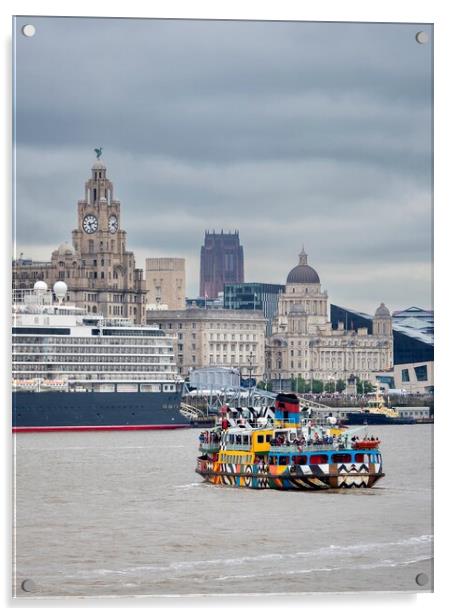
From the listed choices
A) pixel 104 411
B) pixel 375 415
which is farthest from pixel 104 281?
pixel 104 411

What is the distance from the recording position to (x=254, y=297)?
5950 centimetres

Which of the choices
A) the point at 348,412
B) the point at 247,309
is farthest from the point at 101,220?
the point at 247,309

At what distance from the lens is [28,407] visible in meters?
35.1

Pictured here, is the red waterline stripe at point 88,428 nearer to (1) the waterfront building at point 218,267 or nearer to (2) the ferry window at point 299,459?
(1) the waterfront building at point 218,267

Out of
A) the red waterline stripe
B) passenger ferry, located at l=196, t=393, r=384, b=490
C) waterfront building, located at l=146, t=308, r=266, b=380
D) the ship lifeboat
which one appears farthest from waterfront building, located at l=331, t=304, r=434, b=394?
the ship lifeboat

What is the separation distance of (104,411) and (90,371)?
124 centimetres

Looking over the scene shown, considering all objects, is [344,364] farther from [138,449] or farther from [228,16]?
[228,16]

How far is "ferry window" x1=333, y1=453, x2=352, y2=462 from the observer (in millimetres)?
21703

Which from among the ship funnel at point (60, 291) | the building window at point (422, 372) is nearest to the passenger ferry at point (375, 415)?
the ship funnel at point (60, 291)

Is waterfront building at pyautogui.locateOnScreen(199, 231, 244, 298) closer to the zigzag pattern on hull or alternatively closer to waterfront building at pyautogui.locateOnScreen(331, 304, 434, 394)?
waterfront building at pyautogui.locateOnScreen(331, 304, 434, 394)

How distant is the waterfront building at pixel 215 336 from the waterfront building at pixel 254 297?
54 cm

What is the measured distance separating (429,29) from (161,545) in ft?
15.2

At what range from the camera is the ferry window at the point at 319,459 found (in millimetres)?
21594

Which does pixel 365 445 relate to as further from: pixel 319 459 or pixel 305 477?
pixel 305 477
